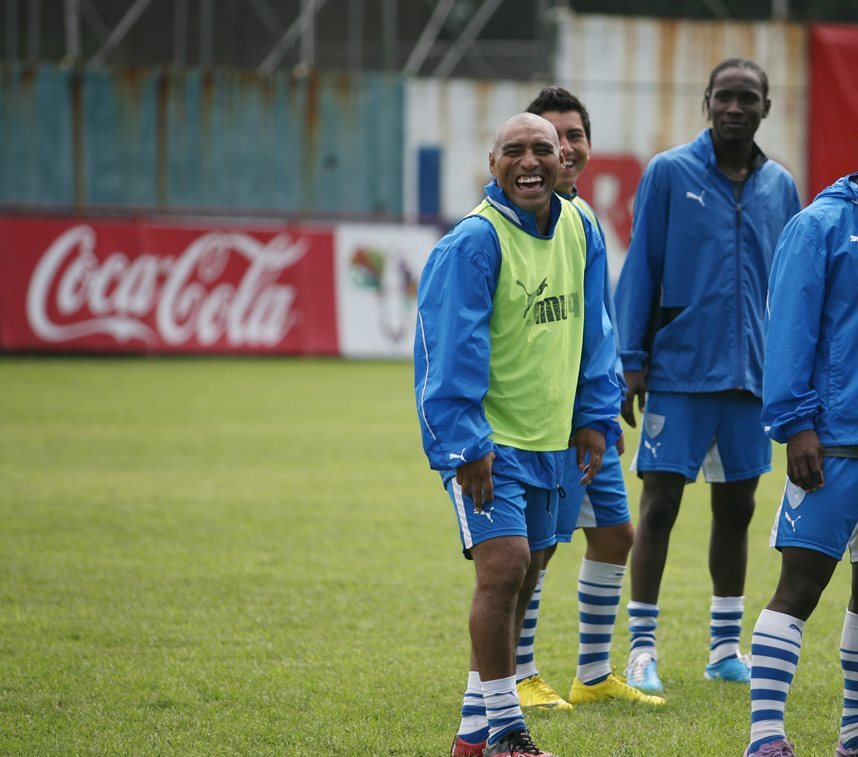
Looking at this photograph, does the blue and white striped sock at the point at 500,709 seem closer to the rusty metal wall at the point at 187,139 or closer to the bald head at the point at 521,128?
the bald head at the point at 521,128

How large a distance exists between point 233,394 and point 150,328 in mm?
5587

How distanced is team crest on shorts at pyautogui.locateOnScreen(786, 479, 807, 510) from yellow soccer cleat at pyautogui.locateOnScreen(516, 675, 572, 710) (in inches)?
60.7

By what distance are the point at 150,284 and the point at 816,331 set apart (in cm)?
1928

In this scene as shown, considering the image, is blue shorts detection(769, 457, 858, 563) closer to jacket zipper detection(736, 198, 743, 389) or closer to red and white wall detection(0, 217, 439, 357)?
jacket zipper detection(736, 198, 743, 389)

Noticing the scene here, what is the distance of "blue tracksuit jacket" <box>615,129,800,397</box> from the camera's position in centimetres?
597

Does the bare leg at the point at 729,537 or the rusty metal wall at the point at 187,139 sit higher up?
the rusty metal wall at the point at 187,139

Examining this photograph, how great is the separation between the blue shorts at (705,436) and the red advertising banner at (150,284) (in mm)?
17489

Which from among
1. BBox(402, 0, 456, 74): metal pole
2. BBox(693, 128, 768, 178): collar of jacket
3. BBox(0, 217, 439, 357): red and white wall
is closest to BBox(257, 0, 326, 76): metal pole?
BBox(402, 0, 456, 74): metal pole

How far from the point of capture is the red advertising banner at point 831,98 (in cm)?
2762

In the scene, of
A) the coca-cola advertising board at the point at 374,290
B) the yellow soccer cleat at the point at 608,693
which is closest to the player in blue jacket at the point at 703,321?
the yellow soccer cleat at the point at 608,693

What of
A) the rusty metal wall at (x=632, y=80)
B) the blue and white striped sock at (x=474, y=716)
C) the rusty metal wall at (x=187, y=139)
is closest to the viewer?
the blue and white striped sock at (x=474, y=716)

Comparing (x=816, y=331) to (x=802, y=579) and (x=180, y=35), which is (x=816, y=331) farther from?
(x=180, y=35)

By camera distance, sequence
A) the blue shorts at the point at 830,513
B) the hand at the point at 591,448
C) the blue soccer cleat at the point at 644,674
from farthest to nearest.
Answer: the blue soccer cleat at the point at 644,674 < the hand at the point at 591,448 < the blue shorts at the point at 830,513

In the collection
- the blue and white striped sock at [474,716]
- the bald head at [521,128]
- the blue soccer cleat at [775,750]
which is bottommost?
the blue and white striped sock at [474,716]
